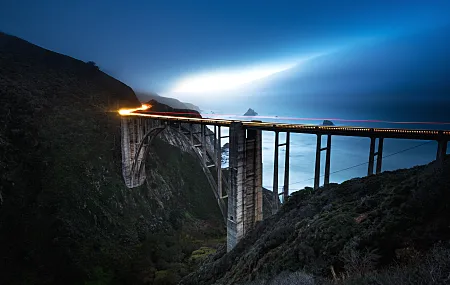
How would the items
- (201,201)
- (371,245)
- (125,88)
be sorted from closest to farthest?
(371,245) < (201,201) < (125,88)

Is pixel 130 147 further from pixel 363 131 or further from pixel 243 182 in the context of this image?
pixel 363 131

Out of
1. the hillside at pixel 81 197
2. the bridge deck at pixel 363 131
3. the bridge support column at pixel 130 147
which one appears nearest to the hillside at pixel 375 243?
the bridge deck at pixel 363 131

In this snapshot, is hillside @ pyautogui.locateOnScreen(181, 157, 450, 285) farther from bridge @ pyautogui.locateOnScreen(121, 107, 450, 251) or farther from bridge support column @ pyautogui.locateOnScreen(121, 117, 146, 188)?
bridge support column @ pyautogui.locateOnScreen(121, 117, 146, 188)

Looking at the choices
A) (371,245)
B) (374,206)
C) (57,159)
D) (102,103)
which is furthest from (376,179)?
(102,103)

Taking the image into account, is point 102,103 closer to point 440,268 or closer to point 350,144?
point 440,268

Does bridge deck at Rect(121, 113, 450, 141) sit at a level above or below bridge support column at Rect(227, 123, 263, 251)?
above

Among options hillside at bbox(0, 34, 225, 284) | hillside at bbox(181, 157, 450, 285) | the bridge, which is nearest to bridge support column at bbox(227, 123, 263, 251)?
the bridge
